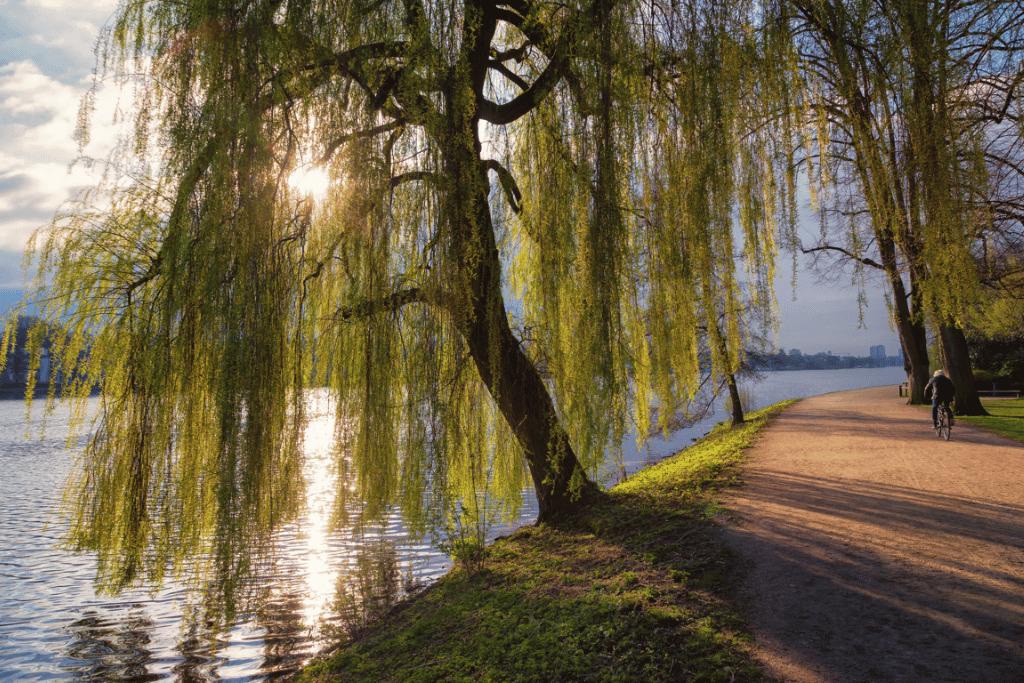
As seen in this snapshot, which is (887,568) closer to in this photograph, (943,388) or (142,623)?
(943,388)

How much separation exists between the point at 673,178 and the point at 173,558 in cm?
454

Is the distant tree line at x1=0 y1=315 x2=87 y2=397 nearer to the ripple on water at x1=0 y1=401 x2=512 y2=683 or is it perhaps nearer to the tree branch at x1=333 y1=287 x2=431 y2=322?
the ripple on water at x1=0 y1=401 x2=512 y2=683

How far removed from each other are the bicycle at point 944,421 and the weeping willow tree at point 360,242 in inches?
309

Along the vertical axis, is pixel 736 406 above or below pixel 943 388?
below

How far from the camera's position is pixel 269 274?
154 inches

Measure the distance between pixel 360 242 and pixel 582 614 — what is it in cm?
334

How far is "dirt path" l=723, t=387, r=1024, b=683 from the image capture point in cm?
339

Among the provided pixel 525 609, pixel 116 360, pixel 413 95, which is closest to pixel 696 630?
pixel 525 609

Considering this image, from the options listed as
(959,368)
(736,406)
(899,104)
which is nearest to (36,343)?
(899,104)

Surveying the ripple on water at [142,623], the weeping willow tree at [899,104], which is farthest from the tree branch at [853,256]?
the ripple on water at [142,623]

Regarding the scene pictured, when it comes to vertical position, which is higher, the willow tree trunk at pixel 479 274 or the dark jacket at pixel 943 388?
the willow tree trunk at pixel 479 274

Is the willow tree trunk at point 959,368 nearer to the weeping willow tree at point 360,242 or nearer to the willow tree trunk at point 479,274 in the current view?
the weeping willow tree at point 360,242

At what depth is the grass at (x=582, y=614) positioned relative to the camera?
12.3 ft

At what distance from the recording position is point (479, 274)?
4.75 metres
